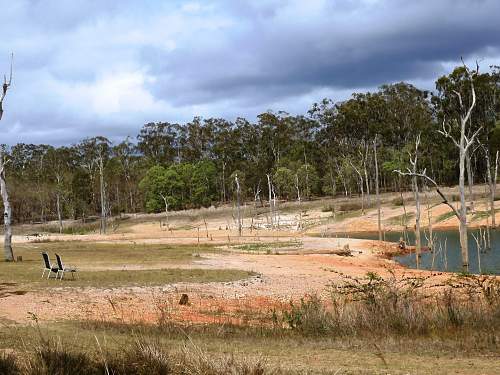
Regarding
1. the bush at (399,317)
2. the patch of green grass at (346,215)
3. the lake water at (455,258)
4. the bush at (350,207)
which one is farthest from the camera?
the bush at (350,207)

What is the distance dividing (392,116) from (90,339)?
79704 mm

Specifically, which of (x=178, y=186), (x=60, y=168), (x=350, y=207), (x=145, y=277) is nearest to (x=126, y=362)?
(x=145, y=277)

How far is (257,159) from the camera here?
10056cm

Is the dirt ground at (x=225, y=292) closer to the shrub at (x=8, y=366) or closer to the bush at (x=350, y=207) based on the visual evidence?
the shrub at (x=8, y=366)

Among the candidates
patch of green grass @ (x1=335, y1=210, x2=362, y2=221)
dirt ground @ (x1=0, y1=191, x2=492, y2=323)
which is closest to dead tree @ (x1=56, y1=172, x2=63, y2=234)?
patch of green grass @ (x1=335, y1=210, x2=362, y2=221)

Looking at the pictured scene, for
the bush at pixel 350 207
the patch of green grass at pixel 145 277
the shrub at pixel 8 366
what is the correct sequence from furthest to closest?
the bush at pixel 350 207 < the patch of green grass at pixel 145 277 < the shrub at pixel 8 366

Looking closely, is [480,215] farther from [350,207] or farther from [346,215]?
[350,207]

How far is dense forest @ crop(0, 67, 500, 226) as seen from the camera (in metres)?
82.2

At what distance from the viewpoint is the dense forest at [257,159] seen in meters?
82.2

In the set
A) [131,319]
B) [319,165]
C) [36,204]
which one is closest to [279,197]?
[319,165]

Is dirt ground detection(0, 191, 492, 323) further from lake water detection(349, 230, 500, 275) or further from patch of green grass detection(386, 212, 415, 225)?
patch of green grass detection(386, 212, 415, 225)

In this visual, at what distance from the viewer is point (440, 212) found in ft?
217

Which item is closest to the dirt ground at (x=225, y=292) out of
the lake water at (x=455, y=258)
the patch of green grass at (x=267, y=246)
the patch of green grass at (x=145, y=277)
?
the patch of green grass at (x=267, y=246)

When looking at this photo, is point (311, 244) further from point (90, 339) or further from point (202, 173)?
point (202, 173)
